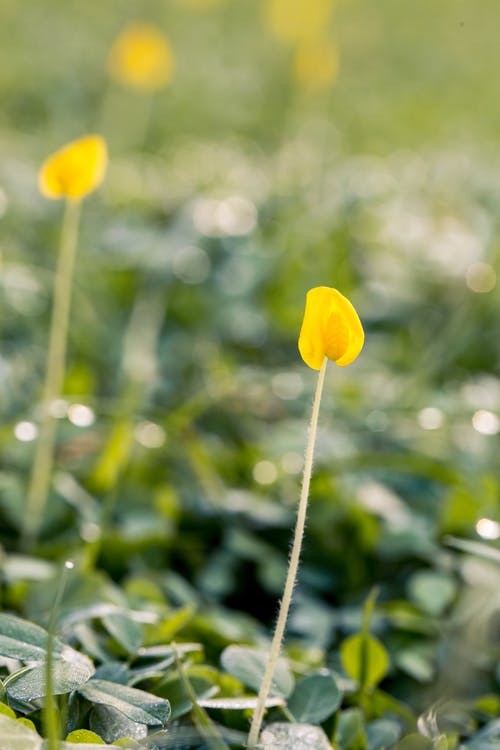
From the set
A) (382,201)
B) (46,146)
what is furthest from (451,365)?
(46,146)

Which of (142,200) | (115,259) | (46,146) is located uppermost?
(46,146)

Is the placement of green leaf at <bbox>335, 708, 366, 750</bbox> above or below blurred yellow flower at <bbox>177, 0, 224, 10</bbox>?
below

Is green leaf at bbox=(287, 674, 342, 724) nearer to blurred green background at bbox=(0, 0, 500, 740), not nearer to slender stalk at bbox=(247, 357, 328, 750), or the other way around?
slender stalk at bbox=(247, 357, 328, 750)

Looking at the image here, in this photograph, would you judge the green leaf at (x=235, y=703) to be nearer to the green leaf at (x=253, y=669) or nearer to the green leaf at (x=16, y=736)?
the green leaf at (x=253, y=669)

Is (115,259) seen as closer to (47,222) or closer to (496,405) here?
Result: (47,222)

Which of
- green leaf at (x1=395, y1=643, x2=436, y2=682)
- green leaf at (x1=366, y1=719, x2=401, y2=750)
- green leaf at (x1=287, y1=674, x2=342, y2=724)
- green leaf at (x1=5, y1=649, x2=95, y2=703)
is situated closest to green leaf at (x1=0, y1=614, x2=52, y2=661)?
green leaf at (x1=5, y1=649, x2=95, y2=703)

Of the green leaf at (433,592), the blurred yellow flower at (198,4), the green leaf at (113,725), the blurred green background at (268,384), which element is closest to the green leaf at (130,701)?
the green leaf at (113,725)
